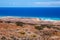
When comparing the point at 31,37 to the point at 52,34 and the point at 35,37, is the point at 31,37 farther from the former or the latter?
the point at 52,34

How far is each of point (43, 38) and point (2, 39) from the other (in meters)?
3.14

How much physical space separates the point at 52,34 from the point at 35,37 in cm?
260

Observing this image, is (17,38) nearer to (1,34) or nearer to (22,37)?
(22,37)

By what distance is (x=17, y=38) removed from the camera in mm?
19906

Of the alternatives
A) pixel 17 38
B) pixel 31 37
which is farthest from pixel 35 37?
pixel 17 38

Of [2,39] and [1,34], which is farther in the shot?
[1,34]

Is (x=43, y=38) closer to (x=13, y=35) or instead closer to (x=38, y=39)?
(x=38, y=39)

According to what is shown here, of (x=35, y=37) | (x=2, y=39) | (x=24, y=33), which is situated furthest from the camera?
(x=24, y=33)

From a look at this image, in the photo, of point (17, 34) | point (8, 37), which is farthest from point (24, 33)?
point (8, 37)

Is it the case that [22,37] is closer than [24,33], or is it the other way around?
[22,37]

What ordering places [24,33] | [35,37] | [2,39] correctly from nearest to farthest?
[2,39], [35,37], [24,33]

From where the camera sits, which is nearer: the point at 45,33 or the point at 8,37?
the point at 8,37

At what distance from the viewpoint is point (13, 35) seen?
68.3 ft

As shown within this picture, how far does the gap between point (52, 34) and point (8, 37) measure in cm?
448
